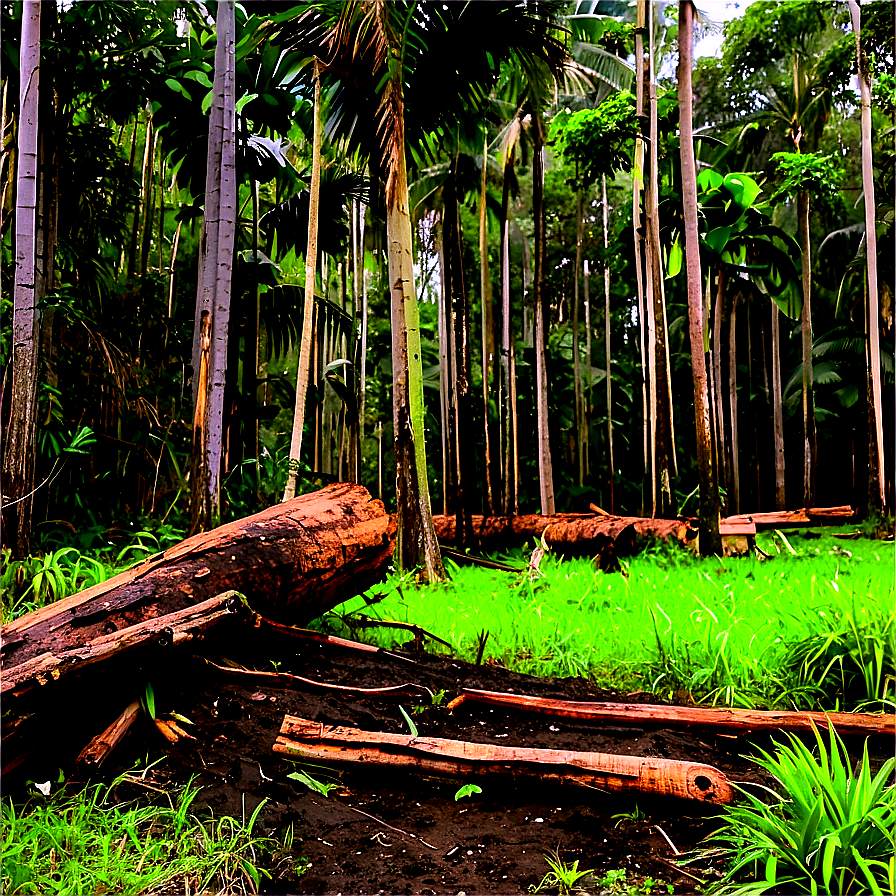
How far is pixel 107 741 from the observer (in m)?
2.04

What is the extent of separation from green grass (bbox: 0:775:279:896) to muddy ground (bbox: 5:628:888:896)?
0.08 meters

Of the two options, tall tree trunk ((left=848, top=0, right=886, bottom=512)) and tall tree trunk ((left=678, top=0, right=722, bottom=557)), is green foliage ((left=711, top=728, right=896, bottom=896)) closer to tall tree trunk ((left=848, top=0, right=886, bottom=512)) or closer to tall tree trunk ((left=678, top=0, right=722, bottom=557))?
tall tree trunk ((left=678, top=0, right=722, bottom=557))

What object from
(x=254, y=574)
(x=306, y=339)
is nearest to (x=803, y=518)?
(x=306, y=339)

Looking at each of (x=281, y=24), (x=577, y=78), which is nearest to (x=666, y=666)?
(x=281, y=24)

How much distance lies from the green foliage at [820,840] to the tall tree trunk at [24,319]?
2.97 meters

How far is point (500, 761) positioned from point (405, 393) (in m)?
3.45

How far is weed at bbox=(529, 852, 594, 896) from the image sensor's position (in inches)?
64.2

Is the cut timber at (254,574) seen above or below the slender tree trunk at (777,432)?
below

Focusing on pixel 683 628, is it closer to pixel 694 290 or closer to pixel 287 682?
pixel 287 682

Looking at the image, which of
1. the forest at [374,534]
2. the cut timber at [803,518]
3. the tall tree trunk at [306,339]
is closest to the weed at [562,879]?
the forest at [374,534]

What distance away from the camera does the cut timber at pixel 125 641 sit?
1.88 meters

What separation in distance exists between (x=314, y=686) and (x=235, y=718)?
1.15ft

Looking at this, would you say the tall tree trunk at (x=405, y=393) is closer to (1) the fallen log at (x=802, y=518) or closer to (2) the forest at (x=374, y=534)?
(2) the forest at (x=374, y=534)

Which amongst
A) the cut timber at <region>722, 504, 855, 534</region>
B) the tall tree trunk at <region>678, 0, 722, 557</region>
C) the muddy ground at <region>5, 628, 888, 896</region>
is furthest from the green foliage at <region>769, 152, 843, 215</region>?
the muddy ground at <region>5, 628, 888, 896</region>
